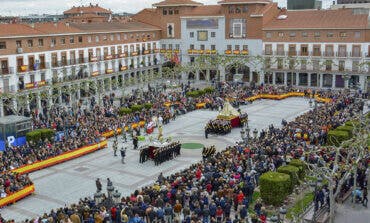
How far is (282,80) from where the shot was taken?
71250mm

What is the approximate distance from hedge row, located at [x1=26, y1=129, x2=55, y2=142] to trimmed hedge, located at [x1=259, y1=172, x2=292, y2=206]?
21716 millimetres

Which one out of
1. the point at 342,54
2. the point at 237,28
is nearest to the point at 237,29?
the point at 237,28

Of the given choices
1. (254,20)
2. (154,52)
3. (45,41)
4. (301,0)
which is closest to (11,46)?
(45,41)

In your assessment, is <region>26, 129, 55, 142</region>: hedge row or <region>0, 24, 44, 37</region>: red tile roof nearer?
<region>26, 129, 55, 142</region>: hedge row

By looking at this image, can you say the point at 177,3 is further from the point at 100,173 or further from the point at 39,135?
the point at 100,173

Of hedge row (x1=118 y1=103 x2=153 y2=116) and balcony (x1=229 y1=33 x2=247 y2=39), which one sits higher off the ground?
balcony (x1=229 y1=33 x2=247 y2=39)

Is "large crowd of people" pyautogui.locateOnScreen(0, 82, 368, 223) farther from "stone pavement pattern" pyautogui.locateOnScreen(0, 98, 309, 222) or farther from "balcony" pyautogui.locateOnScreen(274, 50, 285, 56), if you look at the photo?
"balcony" pyautogui.locateOnScreen(274, 50, 285, 56)

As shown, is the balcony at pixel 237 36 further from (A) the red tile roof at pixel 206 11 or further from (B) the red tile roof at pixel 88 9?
(B) the red tile roof at pixel 88 9

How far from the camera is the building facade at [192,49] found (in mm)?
56219

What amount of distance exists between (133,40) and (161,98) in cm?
2255

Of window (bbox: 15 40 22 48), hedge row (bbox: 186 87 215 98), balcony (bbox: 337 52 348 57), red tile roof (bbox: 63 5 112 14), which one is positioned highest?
red tile roof (bbox: 63 5 112 14)

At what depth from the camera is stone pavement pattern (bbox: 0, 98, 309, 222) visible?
26.7 metres

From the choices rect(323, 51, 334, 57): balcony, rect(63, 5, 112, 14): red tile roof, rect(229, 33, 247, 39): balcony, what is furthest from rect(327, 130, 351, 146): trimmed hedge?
rect(63, 5, 112, 14): red tile roof

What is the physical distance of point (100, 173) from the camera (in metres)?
31.8
